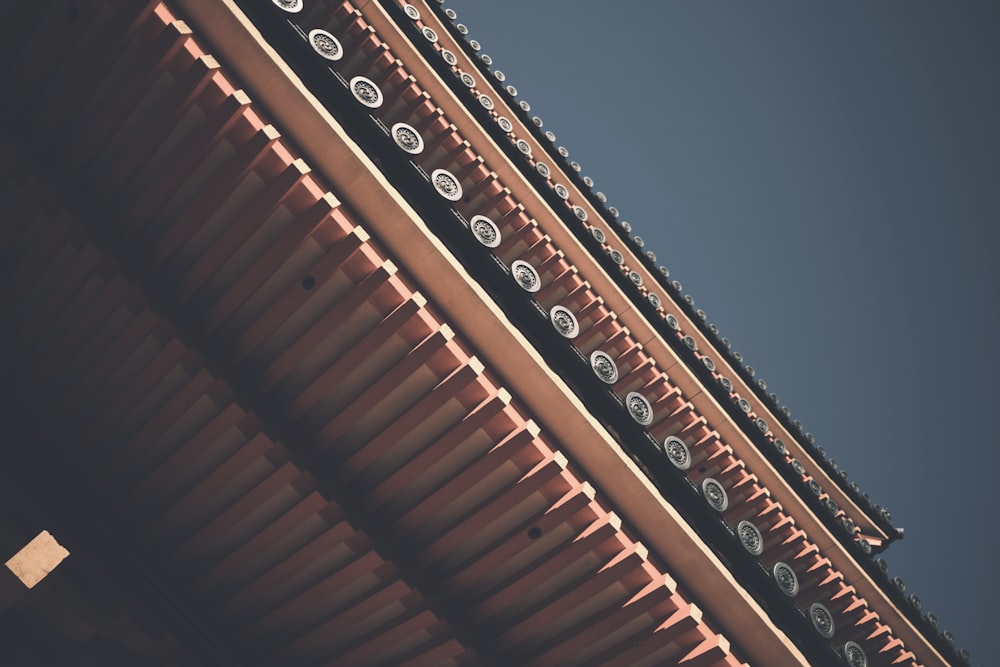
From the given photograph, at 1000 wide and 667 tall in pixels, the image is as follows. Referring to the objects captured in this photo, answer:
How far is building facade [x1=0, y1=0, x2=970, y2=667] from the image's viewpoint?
632cm

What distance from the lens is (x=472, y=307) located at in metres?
6.46

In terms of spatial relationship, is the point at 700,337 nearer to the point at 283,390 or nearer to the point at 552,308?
the point at 552,308

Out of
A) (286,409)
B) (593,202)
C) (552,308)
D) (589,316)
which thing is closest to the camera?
(286,409)

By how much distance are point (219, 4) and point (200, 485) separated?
431 centimetres

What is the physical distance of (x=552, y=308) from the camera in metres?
7.46

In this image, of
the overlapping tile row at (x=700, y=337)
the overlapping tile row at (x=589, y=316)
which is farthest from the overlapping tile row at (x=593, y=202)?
the overlapping tile row at (x=589, y=316)

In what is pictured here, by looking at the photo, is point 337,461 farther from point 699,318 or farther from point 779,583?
point 699,318

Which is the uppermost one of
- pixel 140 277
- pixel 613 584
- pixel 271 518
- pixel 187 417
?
pixel 140 277

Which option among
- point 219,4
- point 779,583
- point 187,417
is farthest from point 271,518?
point 779,583

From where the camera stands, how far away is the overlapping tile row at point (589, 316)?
431 inches

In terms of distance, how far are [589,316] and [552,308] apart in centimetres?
480

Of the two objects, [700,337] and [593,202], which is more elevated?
[593,202]

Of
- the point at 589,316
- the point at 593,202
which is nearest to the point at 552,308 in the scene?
the point at 589,316

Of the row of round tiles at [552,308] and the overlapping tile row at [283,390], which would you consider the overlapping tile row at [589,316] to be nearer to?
the row of round tiles at [552,308]
